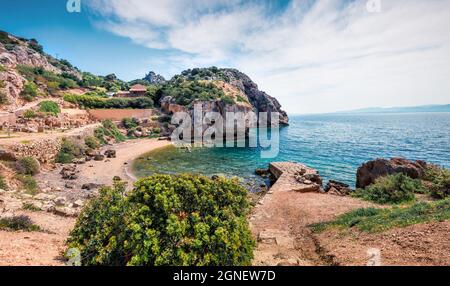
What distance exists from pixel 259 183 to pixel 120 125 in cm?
3835

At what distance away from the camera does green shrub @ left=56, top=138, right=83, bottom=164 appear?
26594 millimetres

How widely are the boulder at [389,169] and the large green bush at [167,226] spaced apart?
648 inches

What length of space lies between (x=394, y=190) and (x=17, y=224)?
19467 millimetres

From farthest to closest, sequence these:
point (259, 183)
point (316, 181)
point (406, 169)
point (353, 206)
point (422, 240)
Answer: point (259, 183)
point (316, 181)
point (406, 169)
point (353, 206)
point (422, 240)

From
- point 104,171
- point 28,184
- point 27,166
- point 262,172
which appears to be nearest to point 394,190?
point 262,172

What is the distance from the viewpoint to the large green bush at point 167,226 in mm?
5961

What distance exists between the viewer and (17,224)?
927 cm

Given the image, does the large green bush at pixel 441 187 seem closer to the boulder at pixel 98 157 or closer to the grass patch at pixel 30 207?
the grass patch at pixel 30 207

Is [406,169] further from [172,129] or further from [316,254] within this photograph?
[172,129]

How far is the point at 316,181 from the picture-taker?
2208 centimetres

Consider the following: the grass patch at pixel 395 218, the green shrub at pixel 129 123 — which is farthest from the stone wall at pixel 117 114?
the grass patch at pixel 395 218

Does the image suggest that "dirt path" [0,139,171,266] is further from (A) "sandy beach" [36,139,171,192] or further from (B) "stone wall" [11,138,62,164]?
(B) "stone wall" [11,138,62,164]
